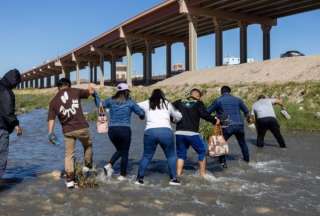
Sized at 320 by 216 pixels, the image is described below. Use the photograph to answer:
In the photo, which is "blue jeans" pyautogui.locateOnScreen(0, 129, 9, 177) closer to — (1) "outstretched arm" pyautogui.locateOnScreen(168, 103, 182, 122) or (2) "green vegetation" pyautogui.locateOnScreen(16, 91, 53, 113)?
(1) "outstretched arm" pyautogui.locateOnScreen(168, 103, 182, 122)

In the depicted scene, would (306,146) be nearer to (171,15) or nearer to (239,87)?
(239,87)

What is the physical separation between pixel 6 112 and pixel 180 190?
311 centimetres

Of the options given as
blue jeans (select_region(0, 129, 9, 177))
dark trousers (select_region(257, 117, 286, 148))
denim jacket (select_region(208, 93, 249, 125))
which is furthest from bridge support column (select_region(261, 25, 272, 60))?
blue jeans (select_region(0, 129, 9, 177))

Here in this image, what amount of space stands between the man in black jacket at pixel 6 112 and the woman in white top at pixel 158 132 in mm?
2240

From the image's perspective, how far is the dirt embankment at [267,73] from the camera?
3206 centimetres

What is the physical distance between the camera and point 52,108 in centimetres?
769

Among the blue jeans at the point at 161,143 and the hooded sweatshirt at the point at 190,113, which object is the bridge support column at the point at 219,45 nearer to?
the hooded sweatshirt at the point at 190,113

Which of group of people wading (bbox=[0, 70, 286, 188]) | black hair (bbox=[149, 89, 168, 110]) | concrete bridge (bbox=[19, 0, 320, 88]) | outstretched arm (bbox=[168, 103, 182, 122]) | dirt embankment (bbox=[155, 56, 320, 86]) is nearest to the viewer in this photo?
group of people wading (bbox=[0, 70, 286, 188])

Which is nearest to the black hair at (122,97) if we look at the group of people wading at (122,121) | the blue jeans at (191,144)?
the group of people wading at (122,121)

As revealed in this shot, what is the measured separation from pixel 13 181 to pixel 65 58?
9339cm

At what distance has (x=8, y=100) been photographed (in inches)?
283

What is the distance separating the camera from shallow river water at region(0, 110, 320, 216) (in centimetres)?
633

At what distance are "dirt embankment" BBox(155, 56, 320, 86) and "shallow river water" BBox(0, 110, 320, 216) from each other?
1946cm

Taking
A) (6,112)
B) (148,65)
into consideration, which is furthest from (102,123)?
(148,65)
